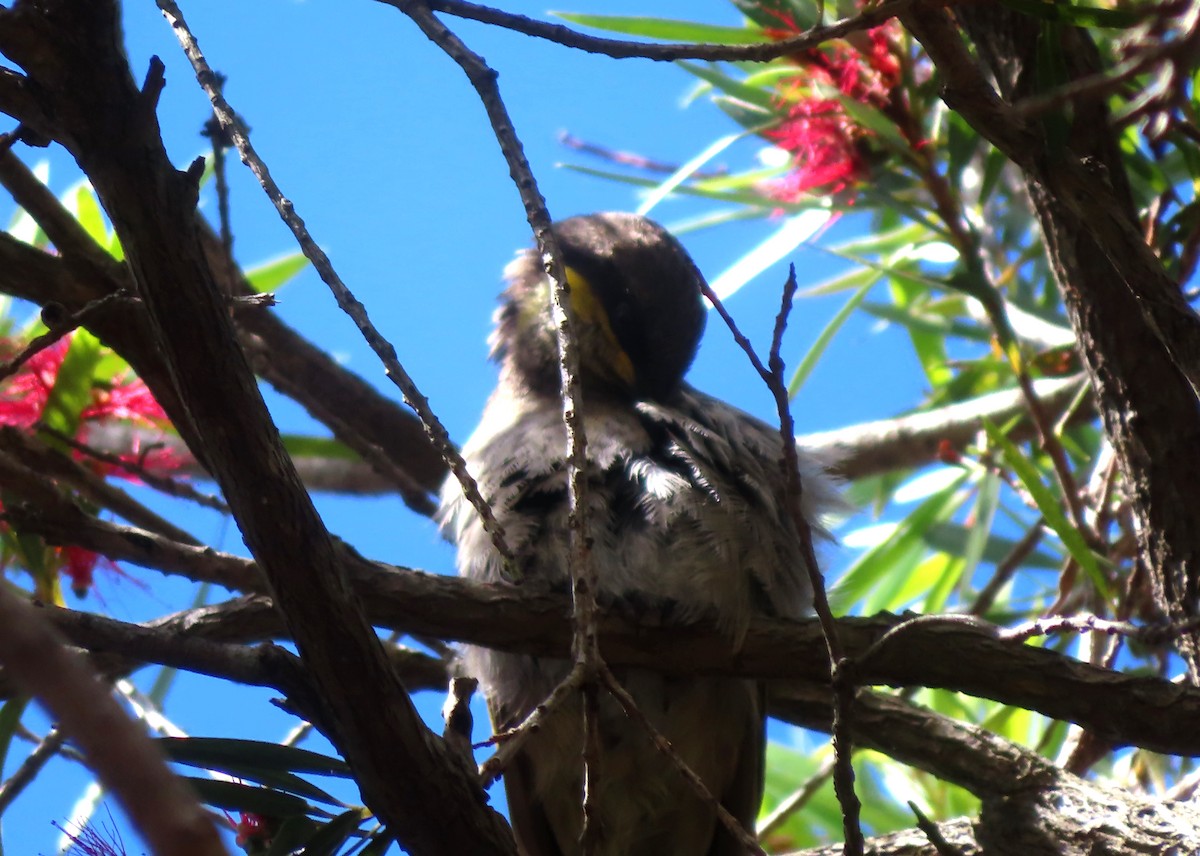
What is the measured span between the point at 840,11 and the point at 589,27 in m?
0.59

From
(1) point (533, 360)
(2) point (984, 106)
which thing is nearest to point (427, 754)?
(2) point (984, 106)

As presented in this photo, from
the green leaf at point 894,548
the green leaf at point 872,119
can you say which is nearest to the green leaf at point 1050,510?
the green leaf at point 872,119

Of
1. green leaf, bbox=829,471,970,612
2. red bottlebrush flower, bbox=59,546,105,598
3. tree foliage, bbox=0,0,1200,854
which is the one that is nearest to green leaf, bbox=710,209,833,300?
tree foliage, bbox=0,0,1200,854

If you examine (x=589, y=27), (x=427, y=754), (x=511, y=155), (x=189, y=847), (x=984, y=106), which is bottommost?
(x=189, y=847)

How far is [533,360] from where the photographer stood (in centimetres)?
268

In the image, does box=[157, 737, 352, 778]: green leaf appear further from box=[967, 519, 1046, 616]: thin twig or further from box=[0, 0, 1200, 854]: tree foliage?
box=[967, 519, 1046, 616]: thin twig

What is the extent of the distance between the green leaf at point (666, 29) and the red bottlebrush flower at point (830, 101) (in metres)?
0.11

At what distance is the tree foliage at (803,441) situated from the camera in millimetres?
1198

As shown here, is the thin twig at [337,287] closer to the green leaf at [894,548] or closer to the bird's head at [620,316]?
the bird's head at [620,316]

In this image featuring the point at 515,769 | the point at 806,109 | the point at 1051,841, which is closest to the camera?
the point at 1051,841

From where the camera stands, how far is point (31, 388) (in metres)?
2.36

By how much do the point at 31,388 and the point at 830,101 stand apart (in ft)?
5.44

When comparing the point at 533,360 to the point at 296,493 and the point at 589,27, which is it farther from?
the point at 296,493

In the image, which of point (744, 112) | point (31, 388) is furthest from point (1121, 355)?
point (31, 388)
